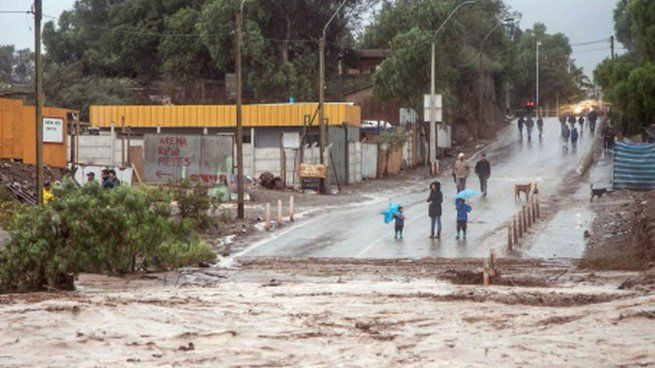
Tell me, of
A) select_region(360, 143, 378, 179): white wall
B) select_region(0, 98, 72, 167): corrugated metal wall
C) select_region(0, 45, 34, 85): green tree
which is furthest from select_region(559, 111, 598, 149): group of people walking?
select_region(0, 45, 34, 85): green tree

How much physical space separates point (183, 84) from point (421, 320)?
61736 millimetres

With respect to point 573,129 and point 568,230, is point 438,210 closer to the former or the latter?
point 568,230

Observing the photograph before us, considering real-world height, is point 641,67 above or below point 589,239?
above

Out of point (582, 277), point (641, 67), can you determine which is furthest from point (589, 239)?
point (641, 67)

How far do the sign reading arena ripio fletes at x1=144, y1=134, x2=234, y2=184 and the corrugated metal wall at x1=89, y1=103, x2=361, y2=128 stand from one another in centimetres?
956

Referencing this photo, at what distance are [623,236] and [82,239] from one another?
1392 cm

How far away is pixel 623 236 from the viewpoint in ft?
94.0

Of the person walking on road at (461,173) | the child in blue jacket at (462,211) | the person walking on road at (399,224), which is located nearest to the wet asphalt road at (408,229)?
the person walking on road at (399,224)

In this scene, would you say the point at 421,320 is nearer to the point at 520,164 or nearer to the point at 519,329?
the point at 519,329

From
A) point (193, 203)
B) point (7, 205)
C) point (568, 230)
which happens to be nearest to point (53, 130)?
point (7, 205)

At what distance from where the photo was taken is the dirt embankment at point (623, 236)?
23.8 metres

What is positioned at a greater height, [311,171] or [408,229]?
[311,171]

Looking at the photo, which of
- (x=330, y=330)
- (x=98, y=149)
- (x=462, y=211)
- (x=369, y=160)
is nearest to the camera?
(x=330, y=330)

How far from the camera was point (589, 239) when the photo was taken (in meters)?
29.1
